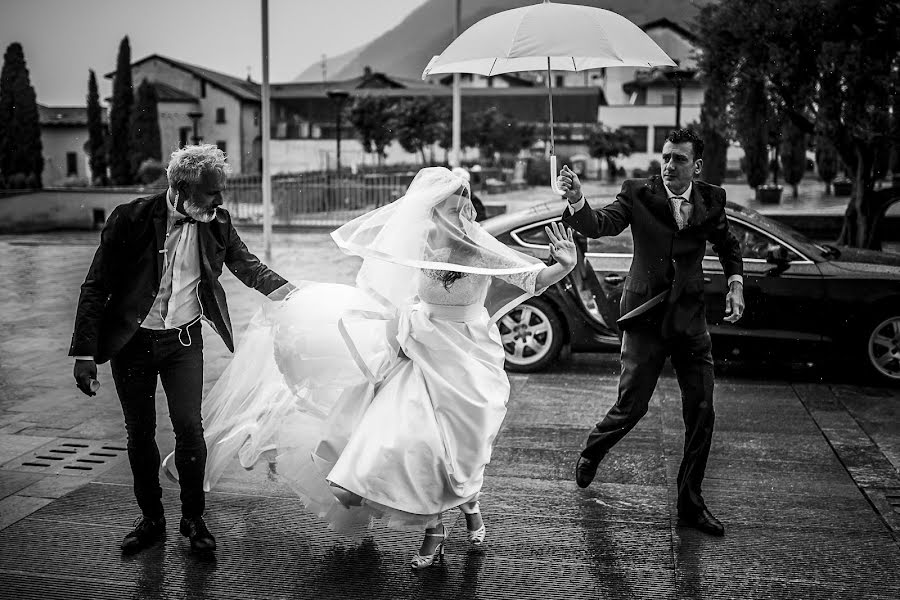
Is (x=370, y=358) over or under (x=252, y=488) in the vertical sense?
over

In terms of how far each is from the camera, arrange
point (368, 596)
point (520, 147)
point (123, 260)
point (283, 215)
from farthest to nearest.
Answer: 1. point (520, 147)
2. point (283, 215)
3. point (123, 260)
4. point (368, 596)

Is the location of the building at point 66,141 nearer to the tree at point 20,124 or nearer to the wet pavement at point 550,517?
the tree at point 20,124

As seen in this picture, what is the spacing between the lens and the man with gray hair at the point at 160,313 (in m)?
4.31

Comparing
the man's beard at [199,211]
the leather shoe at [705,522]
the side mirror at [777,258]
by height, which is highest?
the man's beard at [199,211]

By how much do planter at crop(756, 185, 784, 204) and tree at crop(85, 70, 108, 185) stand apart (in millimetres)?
31422

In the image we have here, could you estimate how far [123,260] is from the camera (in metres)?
4.37

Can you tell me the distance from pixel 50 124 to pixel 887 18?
42.2m

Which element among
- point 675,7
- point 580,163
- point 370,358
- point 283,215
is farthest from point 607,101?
point 370,358

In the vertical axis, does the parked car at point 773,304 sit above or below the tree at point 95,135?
below

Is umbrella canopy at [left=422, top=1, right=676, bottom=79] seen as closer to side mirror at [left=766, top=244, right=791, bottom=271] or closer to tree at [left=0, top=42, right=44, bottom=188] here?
side mirror at [left=766, top=244, right=791, bottom=271]

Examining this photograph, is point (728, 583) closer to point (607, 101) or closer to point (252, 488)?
point (252, 488)

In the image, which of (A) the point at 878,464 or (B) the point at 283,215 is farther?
(B) the point at 283,215

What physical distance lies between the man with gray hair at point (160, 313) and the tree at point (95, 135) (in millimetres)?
46913

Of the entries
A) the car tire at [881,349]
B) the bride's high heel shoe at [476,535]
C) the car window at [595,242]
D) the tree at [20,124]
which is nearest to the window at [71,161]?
the tree at [20,124]
